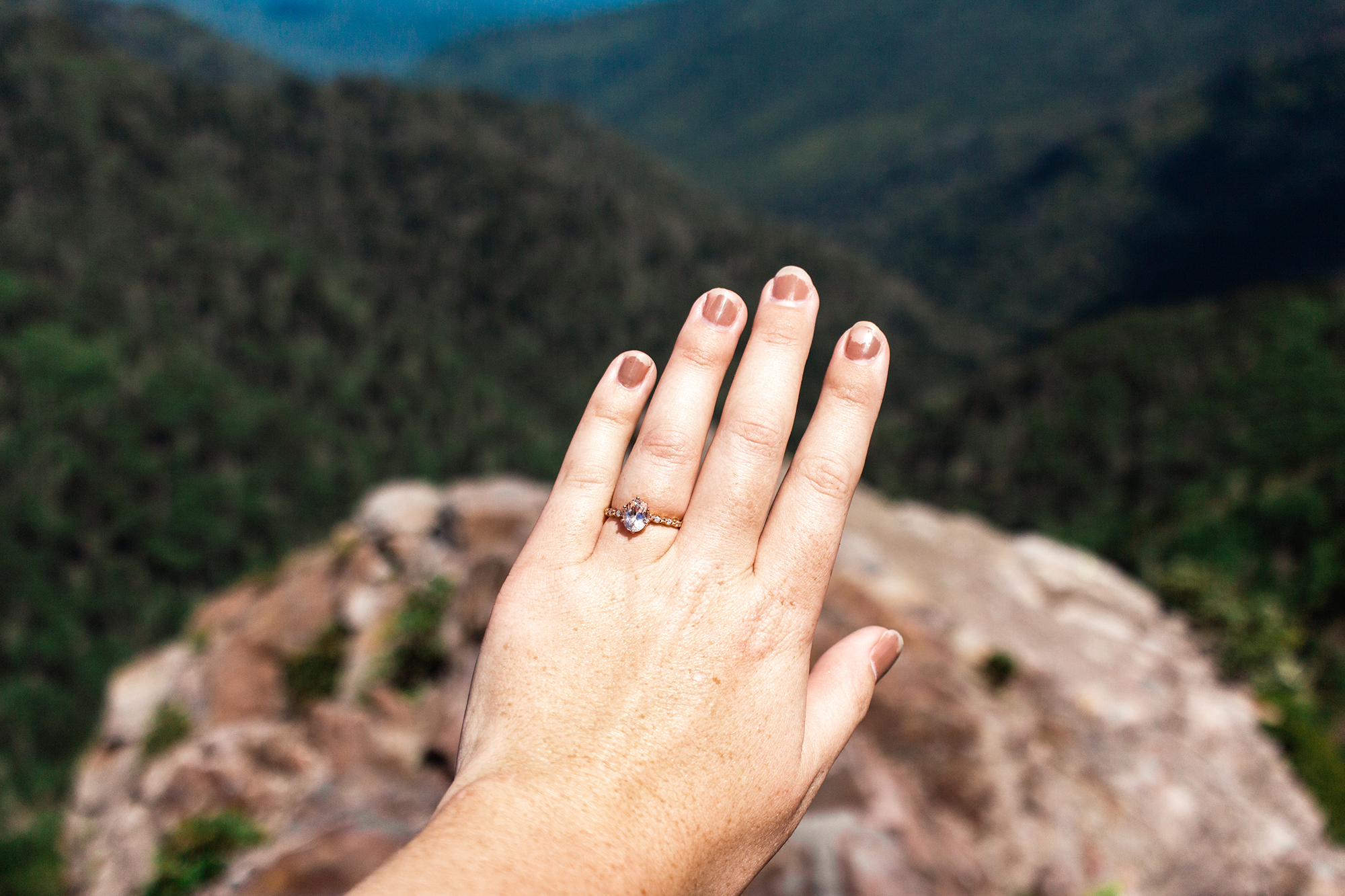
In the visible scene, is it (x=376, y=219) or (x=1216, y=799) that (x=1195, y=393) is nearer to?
(x=1216, y=799)

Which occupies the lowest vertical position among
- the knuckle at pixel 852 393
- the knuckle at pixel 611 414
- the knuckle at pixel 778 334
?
the knuckle at pixel 611 414

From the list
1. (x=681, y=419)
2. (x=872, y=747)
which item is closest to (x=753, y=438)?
(x=681, y=419)

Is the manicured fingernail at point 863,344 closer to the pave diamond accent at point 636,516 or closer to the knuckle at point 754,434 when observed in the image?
the knuckle at point 754,434

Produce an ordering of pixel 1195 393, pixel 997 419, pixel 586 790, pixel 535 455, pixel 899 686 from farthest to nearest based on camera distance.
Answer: pixel 535 455 < pixel 997 419 < pixel 1195 393 < pixel 899 686 < pixel 586 790

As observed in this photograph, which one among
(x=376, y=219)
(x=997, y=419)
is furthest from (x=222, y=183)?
(x=997, y=419)

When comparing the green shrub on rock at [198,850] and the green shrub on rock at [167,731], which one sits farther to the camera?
the green shrub on rock at [167,731]

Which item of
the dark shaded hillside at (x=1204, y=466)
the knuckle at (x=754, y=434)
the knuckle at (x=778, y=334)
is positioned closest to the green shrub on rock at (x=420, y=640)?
the knuckle at (x=754, y=434)
